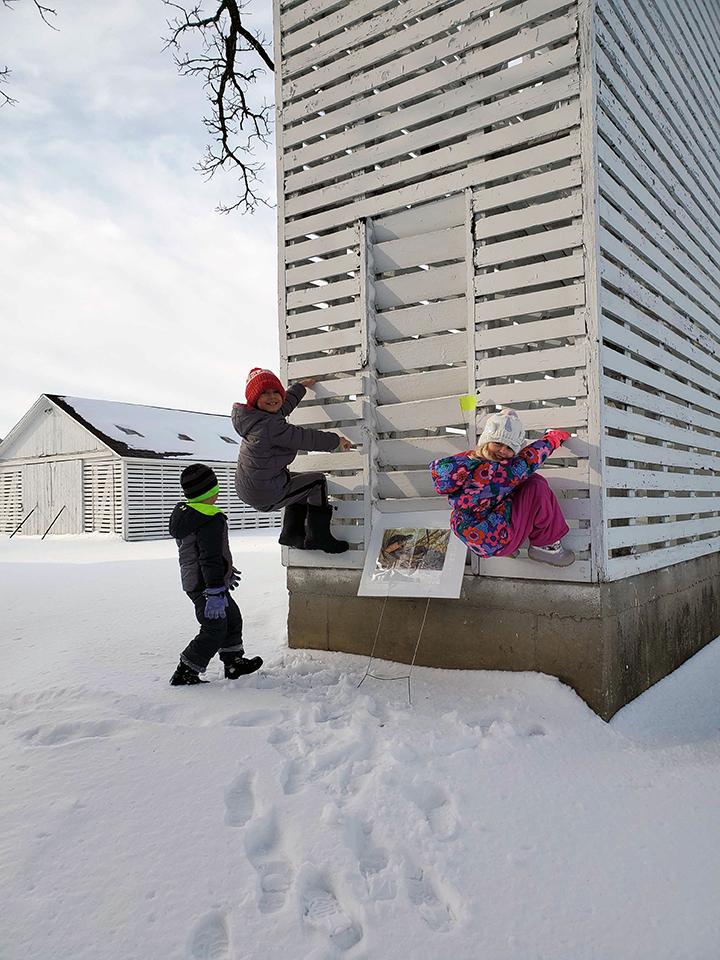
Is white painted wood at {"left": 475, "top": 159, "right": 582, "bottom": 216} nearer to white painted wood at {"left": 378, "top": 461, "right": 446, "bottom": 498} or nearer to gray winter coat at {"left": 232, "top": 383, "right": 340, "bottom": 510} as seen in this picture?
white painted wood at {"left": 378, "top": 461, "right": 446, "bottom": 498}

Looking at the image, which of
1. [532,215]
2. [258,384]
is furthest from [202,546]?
[532,215]

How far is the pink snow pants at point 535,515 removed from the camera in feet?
12.9

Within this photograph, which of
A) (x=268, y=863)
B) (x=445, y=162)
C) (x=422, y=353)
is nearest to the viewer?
(x=268, y=863)

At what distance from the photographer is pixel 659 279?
4.97 metres

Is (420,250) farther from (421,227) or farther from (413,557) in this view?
(413,557)

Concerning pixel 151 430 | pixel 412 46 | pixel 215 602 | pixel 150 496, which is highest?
pixel 412 46

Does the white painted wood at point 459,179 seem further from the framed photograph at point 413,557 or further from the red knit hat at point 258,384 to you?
the framed photograph at point 413,557

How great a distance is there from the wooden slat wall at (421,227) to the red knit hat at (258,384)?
0.58 meters

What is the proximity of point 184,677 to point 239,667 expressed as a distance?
1.28 feet

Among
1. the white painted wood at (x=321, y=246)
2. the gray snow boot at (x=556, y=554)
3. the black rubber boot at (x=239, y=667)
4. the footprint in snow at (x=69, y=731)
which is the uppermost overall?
the white painted wood at (x=321, y=246)

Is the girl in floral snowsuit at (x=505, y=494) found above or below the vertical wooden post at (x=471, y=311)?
below

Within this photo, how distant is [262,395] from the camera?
4766 mm

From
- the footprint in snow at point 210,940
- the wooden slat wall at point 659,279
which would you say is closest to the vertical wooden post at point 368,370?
the wooden slat wall at point 659,279

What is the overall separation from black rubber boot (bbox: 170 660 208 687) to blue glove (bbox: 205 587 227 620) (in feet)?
1.21
